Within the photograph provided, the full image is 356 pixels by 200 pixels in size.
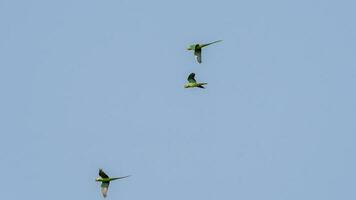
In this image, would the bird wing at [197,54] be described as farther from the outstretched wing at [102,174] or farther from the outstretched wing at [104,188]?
the outstretched wing at [104,188]

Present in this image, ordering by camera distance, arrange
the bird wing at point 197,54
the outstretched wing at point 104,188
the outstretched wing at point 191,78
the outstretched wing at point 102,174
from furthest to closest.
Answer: the outstretched wing at point 191,78 < the bird wing at point 197,54 < the outstretched wing at point 102,174 < the outstretched wing at point 104,188

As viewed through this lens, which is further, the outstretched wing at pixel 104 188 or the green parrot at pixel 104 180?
the green parrot at pixel 104 180

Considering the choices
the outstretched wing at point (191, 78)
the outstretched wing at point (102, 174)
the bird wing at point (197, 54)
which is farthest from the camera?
the outstretched wing at point (191, 78)

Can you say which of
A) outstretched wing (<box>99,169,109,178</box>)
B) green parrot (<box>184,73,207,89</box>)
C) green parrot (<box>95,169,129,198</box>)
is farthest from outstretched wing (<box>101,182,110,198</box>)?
green parrot (<box>184,73,207,89</box>)

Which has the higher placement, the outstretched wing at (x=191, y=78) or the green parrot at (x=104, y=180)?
the outstretched wing at (x=191, y=78)

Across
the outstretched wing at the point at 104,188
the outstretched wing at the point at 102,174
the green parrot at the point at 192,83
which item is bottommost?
the outstretched wing at the point at 104,188

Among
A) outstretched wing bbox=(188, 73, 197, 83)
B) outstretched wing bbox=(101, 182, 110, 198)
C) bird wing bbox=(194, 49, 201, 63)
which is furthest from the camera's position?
outstretched wing bbox=(188, 73, 197, 83)

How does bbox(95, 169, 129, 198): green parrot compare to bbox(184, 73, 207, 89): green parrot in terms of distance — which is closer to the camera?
bbox(95, 169, 129, 198): green parrot

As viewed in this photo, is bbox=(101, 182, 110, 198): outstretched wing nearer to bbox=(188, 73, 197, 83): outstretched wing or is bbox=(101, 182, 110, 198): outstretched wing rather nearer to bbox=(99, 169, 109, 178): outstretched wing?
bbox=(99, 169, 109, 178): outstretched wing

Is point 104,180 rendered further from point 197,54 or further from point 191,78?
point 197,54

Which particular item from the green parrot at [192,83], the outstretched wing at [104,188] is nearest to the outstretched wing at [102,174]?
the outstretched wing at [104,188]

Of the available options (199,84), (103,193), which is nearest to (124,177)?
(103,193)

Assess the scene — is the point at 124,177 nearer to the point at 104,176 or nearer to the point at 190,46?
the point at 104,176

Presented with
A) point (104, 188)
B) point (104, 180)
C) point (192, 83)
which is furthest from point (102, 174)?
point (192, 83)
